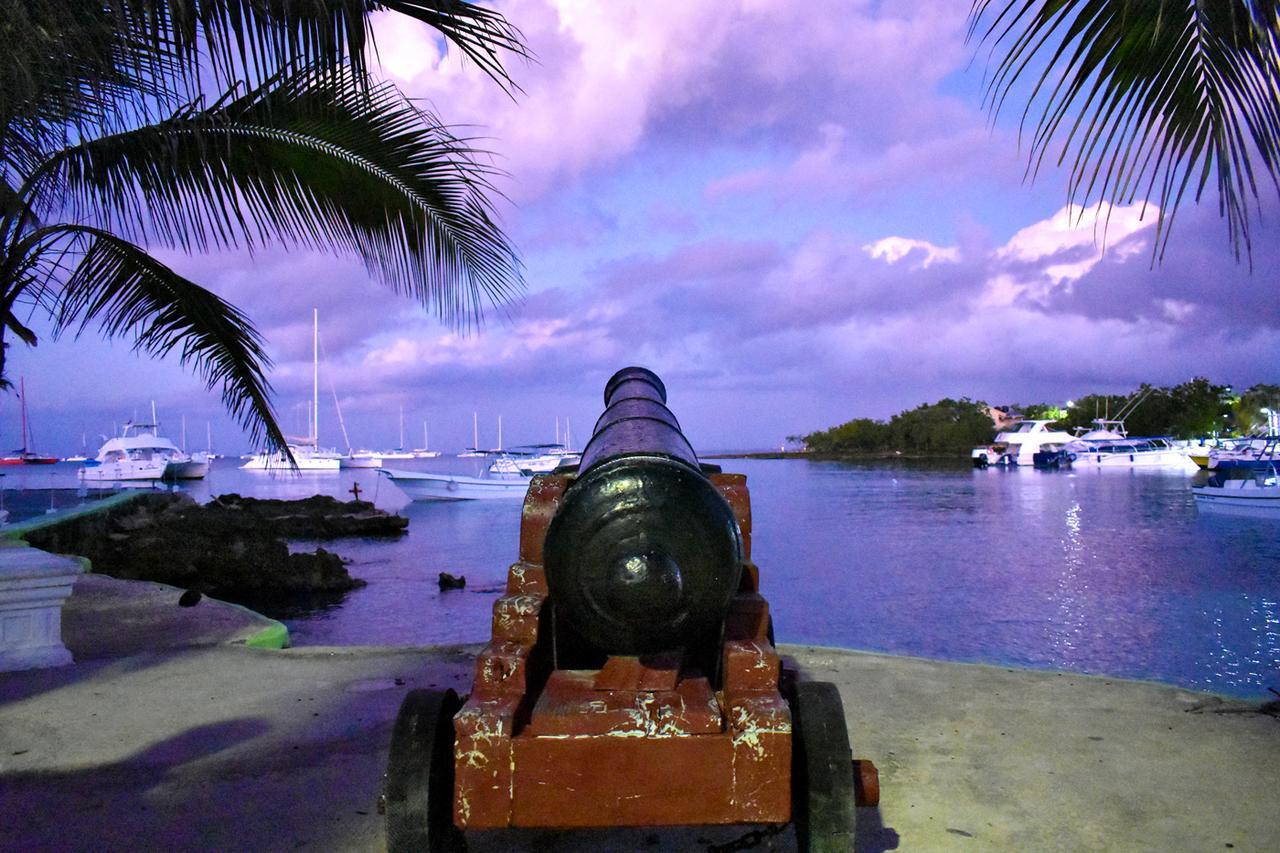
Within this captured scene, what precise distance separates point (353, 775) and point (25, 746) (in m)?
1.44

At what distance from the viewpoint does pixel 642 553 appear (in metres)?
2.33

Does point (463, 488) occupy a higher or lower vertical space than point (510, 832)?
lower

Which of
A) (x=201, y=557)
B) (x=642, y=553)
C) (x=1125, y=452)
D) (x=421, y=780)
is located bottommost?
(x=201, y=557)

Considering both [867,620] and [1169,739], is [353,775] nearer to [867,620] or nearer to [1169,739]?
[1169,739]

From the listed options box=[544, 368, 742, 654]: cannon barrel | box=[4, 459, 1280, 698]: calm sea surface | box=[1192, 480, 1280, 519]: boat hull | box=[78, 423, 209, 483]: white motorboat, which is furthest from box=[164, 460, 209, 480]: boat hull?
box=[544, 368, 742, 654]: cannon barrel

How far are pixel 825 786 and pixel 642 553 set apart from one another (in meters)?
0.74

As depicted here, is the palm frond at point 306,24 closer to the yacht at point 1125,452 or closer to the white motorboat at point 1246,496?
the white motorboat at point 1246,496

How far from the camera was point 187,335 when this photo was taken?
588 centimetres

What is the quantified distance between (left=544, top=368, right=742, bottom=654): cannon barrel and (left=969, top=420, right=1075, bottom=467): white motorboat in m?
73.9

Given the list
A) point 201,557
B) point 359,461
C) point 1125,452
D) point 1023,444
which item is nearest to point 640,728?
point 201,557

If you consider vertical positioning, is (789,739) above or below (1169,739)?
above

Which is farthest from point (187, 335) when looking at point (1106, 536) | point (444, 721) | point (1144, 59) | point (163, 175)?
point (1106, 536)

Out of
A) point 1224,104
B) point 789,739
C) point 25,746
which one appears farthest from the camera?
point 25,746

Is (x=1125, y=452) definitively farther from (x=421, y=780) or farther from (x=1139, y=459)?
(x=421, y=780)
